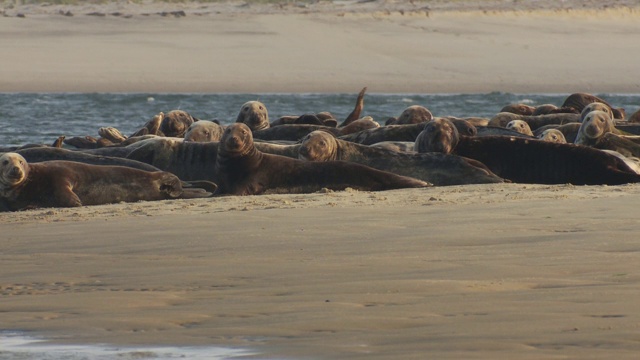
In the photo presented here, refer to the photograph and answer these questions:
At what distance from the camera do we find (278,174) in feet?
28.6

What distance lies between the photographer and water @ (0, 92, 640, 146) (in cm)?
1961

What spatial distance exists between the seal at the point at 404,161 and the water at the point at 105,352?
16.2ft

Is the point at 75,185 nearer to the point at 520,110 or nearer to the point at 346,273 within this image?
the point at 346,273

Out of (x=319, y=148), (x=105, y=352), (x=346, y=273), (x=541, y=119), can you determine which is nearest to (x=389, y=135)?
(x=319, y=148)

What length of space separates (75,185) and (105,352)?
476cm

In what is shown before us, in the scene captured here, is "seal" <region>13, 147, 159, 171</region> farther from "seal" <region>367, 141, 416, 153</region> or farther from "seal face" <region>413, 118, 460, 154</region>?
"seal face" <region>413, 118, 460, 154</region>

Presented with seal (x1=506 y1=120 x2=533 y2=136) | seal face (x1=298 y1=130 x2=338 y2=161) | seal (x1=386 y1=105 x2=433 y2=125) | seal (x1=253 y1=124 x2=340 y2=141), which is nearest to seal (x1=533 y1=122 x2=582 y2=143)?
seal (x1=506 y1=120 x2=533 y2=136)

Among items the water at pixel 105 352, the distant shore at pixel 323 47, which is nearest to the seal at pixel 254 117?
the water at pixel 105 352

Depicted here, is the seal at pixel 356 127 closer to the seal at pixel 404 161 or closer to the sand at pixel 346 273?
the seal at pixel 404 161

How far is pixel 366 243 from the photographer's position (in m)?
5.50

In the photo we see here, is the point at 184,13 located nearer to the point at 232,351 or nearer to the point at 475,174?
the point at 475,174

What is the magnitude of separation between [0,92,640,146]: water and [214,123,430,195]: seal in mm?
8298

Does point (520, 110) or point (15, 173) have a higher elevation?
point (15, 173)

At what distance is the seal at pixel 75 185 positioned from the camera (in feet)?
27.1
